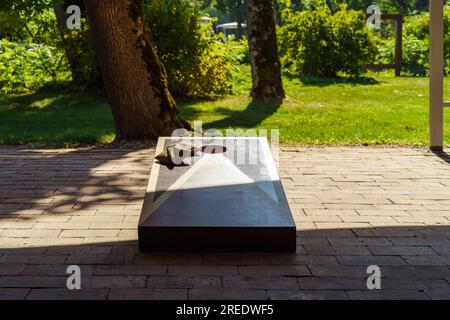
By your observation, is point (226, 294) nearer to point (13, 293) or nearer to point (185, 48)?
point (13, 293)

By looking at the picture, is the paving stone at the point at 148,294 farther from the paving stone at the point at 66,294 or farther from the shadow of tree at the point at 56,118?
the shadow of tree at the point at 56,118

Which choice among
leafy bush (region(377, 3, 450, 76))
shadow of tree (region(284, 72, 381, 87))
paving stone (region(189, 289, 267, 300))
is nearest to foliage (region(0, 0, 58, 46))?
shadow of tree (region(284, 72, 381, 87))

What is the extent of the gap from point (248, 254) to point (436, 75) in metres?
5.39

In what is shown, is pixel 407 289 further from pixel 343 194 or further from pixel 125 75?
pixel 125 75

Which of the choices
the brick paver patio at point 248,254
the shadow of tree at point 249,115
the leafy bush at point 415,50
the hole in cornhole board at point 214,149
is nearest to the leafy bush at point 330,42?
the leafy bush at point 415,50

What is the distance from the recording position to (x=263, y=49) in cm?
1394

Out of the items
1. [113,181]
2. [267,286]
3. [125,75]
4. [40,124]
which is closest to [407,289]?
[267,286]

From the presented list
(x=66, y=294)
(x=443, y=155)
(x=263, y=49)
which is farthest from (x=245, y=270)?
(x=263, y=49)

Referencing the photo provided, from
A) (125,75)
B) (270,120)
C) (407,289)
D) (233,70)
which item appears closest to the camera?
(407,289)

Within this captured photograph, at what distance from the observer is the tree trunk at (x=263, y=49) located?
13.8 metres

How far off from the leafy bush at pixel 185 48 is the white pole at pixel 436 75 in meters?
6.60

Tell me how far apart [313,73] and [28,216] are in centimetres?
1539

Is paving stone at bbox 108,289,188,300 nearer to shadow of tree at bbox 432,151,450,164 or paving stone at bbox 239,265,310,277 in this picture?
paving stone at bbox 239,265,310,277

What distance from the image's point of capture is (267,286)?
13.3 feet
